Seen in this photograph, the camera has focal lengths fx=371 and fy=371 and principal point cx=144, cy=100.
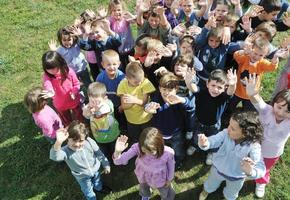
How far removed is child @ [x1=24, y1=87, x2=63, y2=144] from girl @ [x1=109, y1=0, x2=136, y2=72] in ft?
6.07

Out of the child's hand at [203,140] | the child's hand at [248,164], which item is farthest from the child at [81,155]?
the child's hand at [248,164]

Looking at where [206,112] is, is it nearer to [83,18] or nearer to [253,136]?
[253,136]

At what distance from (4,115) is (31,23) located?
10.00 feet

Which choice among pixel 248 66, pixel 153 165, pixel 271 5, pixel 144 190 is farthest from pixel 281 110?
pixel 271 5

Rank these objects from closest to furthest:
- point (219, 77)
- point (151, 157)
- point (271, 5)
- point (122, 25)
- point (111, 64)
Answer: point (151, 157) < point (219, 77) < point (111, 64) < point (271, 5) < point (122, 25)

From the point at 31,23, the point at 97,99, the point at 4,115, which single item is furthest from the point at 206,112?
Answer: the point at 31,23

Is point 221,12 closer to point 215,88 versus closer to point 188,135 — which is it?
point 215,88

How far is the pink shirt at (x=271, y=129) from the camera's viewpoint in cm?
473

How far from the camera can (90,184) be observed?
530 centimetres

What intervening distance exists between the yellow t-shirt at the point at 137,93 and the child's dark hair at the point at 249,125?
4.66 feet

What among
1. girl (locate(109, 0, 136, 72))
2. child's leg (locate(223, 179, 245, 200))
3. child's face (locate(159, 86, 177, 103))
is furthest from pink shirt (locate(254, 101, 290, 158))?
girl (locate(109, 0, 136, 72))

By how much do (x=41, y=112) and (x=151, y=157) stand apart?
5.88 feet

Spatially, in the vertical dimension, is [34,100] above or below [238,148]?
above

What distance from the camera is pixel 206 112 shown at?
5.42 meters
